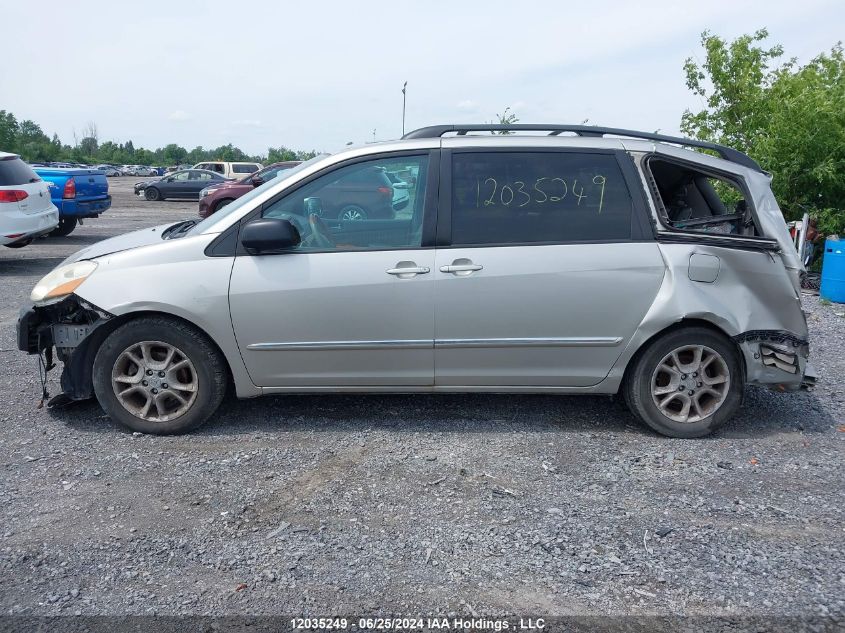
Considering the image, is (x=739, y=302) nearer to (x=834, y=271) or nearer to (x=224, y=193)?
(x=834, y=271)

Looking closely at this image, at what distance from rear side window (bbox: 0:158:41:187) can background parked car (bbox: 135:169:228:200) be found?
21646mm

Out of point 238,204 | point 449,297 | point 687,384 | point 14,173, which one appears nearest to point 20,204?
point 14,173

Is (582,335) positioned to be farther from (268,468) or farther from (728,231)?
(268,468)

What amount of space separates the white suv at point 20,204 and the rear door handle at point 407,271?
8.46 meters

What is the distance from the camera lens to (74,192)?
559 inches

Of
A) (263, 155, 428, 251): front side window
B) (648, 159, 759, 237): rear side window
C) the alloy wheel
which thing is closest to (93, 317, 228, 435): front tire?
the alloy wheel

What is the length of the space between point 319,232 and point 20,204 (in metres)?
8.11

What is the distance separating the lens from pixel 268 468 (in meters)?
4.09

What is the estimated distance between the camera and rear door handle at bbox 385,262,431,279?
14.3 ft

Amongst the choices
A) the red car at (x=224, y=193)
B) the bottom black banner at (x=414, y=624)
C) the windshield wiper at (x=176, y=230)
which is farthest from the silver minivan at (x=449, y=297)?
the red car at (x=224, y=193)

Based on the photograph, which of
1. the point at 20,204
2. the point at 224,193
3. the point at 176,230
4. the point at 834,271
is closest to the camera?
the point at 176,230

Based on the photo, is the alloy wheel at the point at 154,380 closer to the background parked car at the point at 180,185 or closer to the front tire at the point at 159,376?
the front tire at the point at 159,376

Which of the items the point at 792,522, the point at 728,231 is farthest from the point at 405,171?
the point at 792,522

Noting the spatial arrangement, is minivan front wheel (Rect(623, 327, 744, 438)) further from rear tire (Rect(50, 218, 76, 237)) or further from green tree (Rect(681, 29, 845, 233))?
rear tire (Rect(50, 218, 76, 237))
